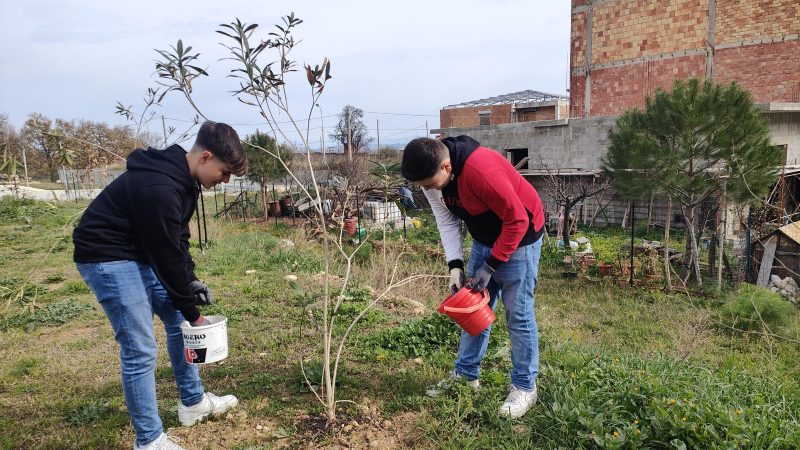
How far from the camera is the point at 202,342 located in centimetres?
234

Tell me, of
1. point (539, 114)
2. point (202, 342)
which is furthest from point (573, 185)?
point (202, 342)

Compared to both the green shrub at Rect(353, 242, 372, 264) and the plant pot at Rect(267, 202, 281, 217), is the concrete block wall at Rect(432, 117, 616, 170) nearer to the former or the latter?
the plant pot at Rect(267, 202, 281, 217)

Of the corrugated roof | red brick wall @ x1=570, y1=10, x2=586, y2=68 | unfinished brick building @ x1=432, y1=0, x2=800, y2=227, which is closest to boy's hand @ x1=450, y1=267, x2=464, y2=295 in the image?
the corrugated roof

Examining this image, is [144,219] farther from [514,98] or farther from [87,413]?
[514,98]

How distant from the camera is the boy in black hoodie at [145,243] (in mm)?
2034

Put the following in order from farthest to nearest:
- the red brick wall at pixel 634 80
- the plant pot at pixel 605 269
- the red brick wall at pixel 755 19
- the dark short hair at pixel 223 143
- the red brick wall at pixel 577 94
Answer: the red brick wall at pixel 577 94, the red brick wall at pixel 634 80, the red brick wall at pixel 755 19, the plant pot at pixel 605 269, the dark short hair at pixel 223 143

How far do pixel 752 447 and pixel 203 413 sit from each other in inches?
100

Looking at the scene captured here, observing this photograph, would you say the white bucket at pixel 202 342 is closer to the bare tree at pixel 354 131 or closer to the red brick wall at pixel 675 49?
the red brick wall at pixel 675 49

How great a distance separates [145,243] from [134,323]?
0.37m

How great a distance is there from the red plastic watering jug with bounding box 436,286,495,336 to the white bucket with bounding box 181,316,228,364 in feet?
3.61

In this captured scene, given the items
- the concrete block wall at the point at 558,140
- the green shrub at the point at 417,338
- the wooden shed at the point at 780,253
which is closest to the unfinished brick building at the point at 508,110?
the concrete block wall at the point at 558,140

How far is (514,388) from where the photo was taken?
2617 millimetres

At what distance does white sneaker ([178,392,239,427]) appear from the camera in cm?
259

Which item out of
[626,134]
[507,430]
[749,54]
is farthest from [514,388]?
[749,54]
